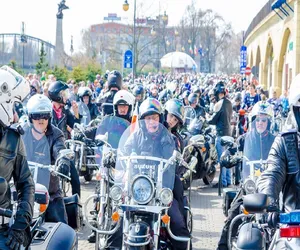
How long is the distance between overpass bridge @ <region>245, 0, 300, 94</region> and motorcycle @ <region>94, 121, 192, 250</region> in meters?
15.7

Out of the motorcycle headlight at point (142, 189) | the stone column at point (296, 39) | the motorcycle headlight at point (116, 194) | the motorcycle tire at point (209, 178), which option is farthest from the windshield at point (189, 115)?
the stone column at point (296, 39)

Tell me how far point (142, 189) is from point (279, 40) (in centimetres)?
3212

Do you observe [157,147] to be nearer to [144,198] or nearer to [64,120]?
[144,198]

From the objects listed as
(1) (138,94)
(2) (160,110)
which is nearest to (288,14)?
(1) (138,94)

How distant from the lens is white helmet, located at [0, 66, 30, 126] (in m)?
4.27

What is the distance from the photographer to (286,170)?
14.0 feet

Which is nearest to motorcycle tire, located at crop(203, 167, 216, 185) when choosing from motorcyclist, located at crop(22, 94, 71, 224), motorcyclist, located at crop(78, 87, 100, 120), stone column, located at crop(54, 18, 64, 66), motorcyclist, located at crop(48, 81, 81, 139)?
motorcyclist, located at crop(78, 87, 100, 120)

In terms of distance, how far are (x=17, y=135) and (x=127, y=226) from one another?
1795mm

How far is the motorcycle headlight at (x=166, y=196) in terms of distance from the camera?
593 cm

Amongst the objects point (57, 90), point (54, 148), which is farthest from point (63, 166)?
point (57, 90)

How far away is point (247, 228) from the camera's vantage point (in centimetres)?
479

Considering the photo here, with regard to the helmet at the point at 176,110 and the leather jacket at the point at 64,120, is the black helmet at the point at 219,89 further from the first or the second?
the helmet at the point at 176,110

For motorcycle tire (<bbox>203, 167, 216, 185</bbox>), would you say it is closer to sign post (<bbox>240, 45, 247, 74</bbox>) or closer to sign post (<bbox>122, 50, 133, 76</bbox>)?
sign post (<bbox>122, 50, 133, 76</bbox>)

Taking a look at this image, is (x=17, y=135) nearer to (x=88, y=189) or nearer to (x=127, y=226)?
(x=127, y=226)
